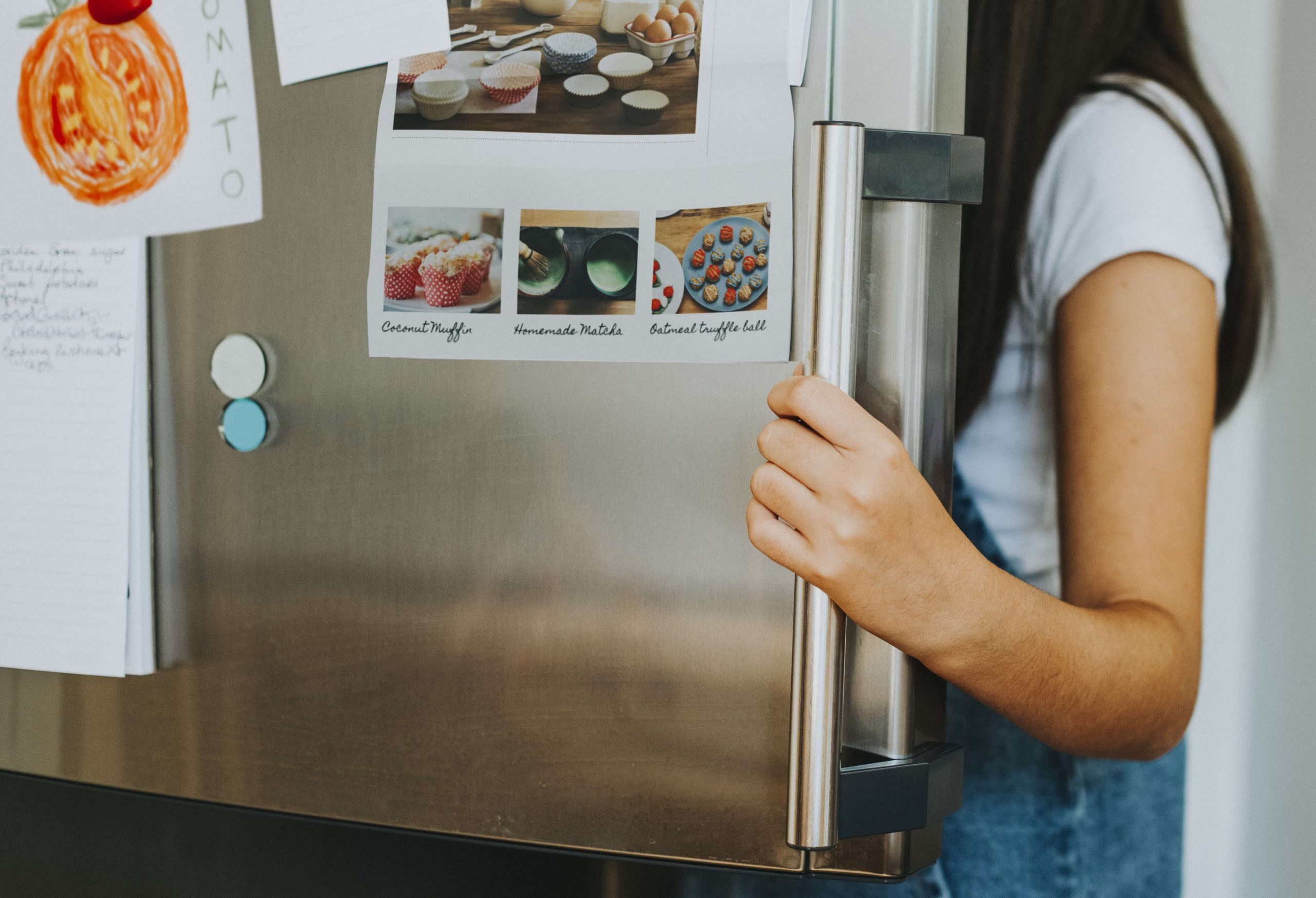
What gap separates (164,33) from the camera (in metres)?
0.57

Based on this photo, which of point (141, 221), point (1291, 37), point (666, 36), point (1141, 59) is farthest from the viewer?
point (1291, 37)

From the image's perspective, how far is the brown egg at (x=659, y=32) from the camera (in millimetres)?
480

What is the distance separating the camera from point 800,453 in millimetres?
447

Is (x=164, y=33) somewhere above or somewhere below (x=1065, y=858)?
above

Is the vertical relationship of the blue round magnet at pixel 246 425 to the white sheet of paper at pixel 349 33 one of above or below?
below

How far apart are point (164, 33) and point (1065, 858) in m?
0.91

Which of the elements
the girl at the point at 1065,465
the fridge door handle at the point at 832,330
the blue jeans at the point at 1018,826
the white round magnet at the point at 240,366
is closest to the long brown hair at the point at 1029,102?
the girl at the point at 1065,465

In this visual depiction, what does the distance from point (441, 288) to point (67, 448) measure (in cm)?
28

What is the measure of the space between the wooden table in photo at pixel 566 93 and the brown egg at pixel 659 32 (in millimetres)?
11

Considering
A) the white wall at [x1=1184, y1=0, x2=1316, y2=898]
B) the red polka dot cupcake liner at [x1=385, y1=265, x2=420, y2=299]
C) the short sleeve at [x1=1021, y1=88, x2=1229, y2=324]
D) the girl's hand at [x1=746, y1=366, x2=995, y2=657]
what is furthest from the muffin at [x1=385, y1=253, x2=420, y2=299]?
the white wall at [x1=1184, y1=0, x2=1316, y2=898]

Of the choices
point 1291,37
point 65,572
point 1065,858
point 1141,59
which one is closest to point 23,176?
point 65,572

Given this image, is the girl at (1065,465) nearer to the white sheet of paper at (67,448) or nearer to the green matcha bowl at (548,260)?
the green matcha bowl at (548,260)

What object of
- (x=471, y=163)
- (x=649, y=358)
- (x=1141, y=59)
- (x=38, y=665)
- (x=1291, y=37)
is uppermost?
(x=1291, y=37)

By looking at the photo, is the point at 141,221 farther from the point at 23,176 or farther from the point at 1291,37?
the point at 1291,37
